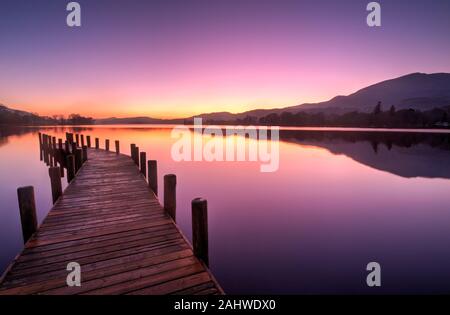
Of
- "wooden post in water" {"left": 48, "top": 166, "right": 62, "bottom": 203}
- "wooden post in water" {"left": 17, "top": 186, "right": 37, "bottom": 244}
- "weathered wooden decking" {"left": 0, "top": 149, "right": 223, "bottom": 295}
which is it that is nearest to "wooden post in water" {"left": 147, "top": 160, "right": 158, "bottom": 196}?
"weathered wooden decking" {"left": 0, "top": 149, "right": 223, "bottom": 295}

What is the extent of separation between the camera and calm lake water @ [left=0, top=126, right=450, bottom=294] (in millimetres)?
7074

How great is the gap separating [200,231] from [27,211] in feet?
13.1

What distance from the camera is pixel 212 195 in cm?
1555

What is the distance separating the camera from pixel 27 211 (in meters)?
5.39

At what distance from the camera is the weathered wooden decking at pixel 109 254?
3.77m

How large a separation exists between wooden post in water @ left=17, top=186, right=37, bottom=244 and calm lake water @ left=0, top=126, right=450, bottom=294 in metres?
3.37

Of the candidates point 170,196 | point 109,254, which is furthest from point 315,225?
point 109,254

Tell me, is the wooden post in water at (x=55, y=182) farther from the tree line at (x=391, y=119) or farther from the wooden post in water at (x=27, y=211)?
the tree line at (x=391, y=119)

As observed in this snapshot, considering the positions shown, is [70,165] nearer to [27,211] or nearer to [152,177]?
[152,177]

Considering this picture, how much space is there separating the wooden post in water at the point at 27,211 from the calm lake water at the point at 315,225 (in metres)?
3.37
